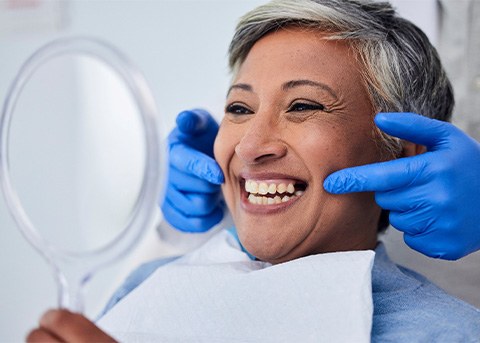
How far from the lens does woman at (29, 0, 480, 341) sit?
1375 mm

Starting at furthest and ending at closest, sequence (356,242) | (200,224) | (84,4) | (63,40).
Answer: (84,4), (200,224), (356,242), (63,40)

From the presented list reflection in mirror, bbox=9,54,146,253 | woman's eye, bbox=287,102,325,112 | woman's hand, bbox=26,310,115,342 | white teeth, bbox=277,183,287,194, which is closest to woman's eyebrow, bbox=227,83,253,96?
woman's eye, bbox=287,102,325,112

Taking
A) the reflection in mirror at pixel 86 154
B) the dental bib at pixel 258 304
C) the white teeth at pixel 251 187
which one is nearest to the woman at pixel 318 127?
the white teeth at pixel 251 187

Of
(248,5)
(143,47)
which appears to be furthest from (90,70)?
(143,47)

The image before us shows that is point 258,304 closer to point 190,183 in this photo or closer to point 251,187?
point 251,187

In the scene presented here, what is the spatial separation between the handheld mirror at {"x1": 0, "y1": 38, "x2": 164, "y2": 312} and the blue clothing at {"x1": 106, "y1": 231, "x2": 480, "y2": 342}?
529 mm

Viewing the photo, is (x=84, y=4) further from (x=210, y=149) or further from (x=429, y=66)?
(x=429, y=66)

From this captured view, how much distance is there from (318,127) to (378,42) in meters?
0.24

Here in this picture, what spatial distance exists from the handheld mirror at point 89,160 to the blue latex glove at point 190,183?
51 centimetres

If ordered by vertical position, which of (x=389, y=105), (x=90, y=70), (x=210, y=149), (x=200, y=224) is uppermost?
(x=90, y=70)

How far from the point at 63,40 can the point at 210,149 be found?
0.99m

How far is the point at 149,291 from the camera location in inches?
56.2

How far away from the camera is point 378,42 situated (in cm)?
146

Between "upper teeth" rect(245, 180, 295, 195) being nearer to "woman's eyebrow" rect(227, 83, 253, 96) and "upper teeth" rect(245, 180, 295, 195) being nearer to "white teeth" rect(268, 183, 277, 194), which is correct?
"white teeth" rect(268, 183, 277, 194)
